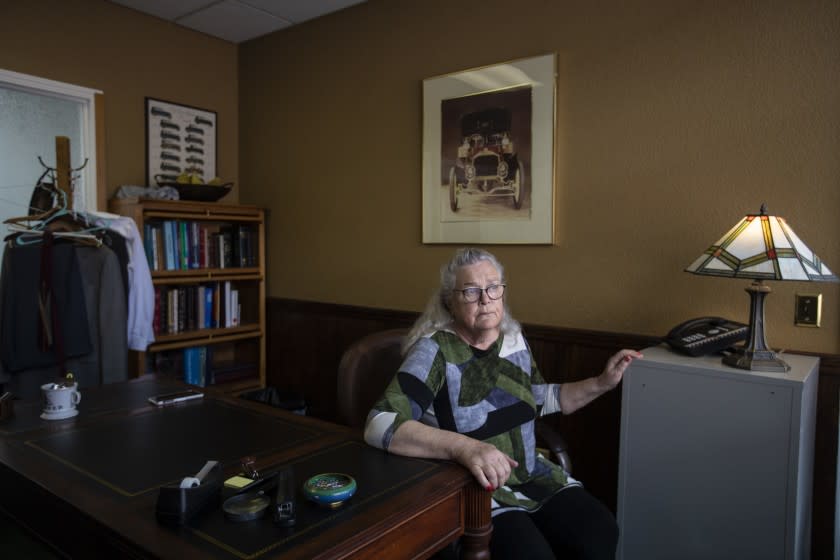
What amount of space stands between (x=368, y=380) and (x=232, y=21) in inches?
106

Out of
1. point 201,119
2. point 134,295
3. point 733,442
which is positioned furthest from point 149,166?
point 733,442

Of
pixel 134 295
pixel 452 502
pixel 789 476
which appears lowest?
pixel 789 476

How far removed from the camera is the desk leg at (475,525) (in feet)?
4.31

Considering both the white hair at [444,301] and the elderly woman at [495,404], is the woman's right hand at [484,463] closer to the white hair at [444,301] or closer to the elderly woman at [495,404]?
the elderly woman at [495,404]

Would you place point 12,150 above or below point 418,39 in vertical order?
below

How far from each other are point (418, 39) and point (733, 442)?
2.42 meters

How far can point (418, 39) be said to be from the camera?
10.4ft

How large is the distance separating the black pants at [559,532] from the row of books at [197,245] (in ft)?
8.44

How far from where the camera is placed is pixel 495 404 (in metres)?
1.77

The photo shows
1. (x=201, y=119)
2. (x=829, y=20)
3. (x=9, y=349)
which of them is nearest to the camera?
(x=829, y=20)

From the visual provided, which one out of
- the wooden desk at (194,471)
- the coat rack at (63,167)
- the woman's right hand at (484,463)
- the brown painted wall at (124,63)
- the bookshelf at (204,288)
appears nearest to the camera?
the wooden desk at (194,471)

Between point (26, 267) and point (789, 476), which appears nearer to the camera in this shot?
point (789, 476)

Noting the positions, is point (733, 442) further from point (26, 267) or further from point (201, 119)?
point (201, 119)

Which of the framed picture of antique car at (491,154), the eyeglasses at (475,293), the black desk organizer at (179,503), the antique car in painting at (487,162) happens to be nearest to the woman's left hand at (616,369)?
the eyeglasses at (475,293)
